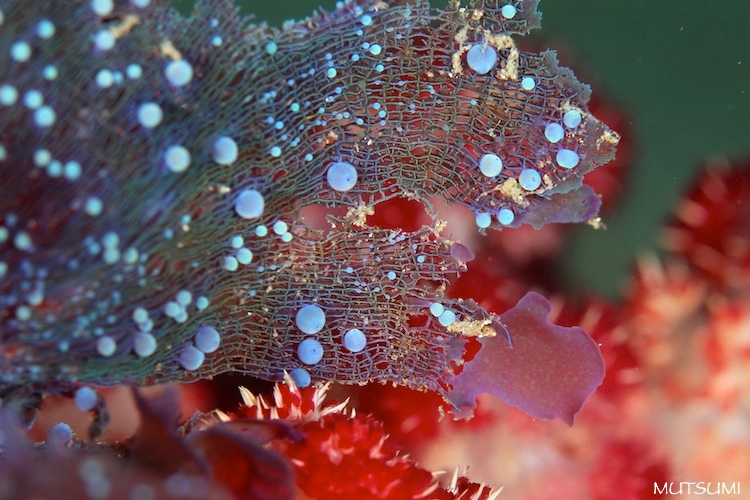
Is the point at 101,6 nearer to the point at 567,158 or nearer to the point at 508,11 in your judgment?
the point at 508,11

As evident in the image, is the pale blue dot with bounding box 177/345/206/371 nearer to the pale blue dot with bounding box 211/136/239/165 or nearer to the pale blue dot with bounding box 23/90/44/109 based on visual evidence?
the pale blue dot with bounding box 211/136/239/165

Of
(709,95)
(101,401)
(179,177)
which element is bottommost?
(101,401)

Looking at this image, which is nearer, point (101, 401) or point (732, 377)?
point (101, 401)

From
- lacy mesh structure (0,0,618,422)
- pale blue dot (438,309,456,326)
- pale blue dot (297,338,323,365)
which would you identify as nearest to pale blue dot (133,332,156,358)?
lacy mesh structure (0,0,618,422)

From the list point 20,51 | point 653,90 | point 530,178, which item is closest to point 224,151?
point 20,51

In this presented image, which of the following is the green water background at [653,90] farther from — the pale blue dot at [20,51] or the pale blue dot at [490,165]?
the pale blue dot at [20,51]

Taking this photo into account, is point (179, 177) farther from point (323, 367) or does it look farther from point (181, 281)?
point (323, 367)

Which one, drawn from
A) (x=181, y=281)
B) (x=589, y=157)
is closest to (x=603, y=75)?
(x=589, y=157)
